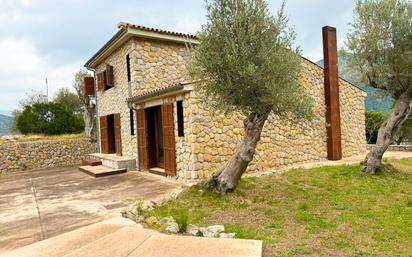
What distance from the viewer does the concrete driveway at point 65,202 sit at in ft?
15.8

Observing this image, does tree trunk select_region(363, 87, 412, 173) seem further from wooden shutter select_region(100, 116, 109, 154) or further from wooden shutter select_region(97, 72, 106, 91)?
wooden shutter select_region(97, 72, 106, 91)

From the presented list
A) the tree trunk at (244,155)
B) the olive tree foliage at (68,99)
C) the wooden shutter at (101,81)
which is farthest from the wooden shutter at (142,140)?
the olive tree foliage at (68,99)

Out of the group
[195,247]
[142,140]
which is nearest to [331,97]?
[142,140]

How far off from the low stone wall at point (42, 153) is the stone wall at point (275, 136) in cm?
1056

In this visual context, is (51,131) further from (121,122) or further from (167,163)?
(167,163)

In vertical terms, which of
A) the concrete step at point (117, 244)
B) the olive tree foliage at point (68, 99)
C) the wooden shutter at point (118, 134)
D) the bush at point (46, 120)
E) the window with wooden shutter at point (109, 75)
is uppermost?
the olive tree foliage at point (68, 99)

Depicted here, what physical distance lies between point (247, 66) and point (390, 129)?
17.7 feet

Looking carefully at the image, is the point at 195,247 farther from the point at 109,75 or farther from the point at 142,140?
the point at 109,75

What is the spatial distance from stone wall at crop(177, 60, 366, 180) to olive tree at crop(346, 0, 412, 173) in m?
1.79

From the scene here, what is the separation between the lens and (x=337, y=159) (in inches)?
468

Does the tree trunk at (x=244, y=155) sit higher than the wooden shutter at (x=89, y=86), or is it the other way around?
the wooden shutter at (x=89, y=86)

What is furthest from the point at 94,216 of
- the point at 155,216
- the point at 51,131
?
the point at 51,131

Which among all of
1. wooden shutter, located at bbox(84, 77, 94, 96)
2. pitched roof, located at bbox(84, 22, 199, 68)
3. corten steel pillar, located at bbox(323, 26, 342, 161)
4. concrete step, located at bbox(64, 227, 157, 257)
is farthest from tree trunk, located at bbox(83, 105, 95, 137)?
concrete step, located at bbox(64, 227, 157, 257)

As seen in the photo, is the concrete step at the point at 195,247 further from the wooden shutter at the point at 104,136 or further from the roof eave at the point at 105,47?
the wooden shutter at the point at 104,136
